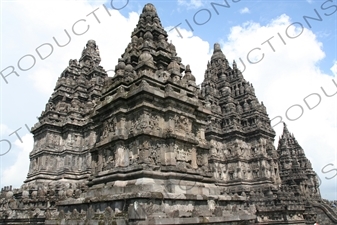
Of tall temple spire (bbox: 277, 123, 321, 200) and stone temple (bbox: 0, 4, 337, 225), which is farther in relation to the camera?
tall temple spire (bbox: 277, 123, 321, 200)

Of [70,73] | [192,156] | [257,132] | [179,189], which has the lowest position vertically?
[179,189]

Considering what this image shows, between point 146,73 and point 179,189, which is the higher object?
point 146,73

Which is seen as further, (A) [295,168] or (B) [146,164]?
(A) [295,168]

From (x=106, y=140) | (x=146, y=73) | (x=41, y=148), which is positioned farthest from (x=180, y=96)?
(x=41, y=148)

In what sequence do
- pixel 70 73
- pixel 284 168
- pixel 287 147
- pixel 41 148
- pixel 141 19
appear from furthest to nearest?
pixel 287 147 → pixel 284 168 → pixel 70 73 → pixel 41 148 → pixel 141 19

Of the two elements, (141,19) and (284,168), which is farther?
(284,168)

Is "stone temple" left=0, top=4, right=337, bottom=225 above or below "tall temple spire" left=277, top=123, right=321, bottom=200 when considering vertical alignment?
below

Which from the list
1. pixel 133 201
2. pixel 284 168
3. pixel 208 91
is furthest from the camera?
pixel 284 168

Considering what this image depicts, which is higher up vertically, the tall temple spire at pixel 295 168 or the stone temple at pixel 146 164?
the tall temple spire at pixel 295 168

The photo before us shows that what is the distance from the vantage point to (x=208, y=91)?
4538 centimetres

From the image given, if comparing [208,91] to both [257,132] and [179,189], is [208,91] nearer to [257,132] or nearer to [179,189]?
[257,132]

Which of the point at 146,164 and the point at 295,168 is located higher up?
the point at 295,168

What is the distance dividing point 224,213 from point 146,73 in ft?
21.8

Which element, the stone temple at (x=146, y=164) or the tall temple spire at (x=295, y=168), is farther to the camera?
the tall temple spire at (x=295, y=168)
